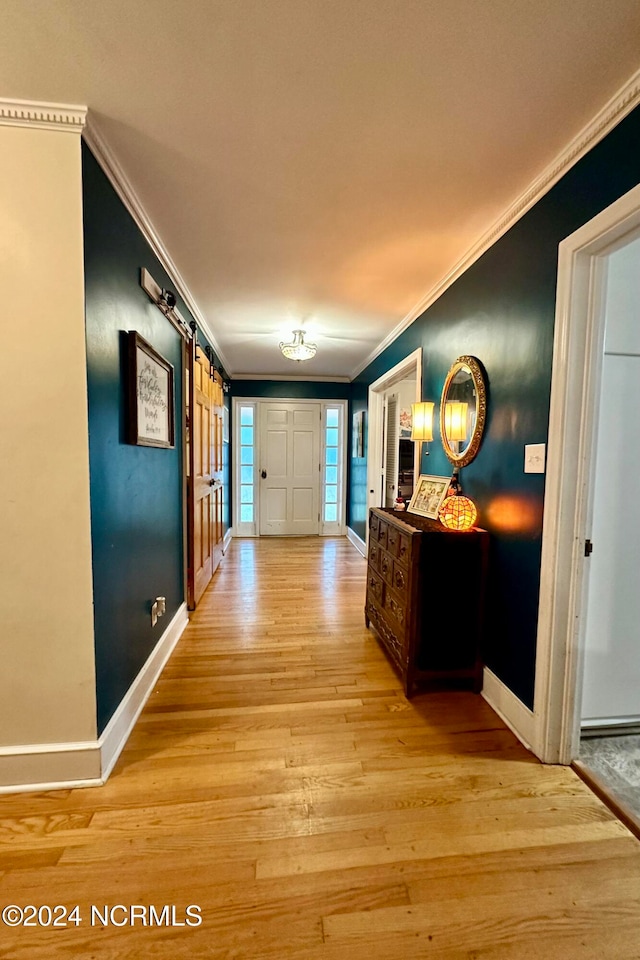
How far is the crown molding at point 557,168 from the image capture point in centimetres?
120

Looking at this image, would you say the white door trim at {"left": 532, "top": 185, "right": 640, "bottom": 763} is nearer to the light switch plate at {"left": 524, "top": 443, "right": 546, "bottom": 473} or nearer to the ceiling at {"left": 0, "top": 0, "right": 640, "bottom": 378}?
the light switch plate at {"left": 524, "top": 443, "right": 546, "bottom": 473}

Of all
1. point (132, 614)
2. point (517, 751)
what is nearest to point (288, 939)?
point (517, 751)

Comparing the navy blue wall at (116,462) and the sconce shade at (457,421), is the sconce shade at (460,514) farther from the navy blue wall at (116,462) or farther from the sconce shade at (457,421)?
the navy blue wall at (116,462)

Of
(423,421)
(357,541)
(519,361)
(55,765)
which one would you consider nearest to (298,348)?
(423,421)

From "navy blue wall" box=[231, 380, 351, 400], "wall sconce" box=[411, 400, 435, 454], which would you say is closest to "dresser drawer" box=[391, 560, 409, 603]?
"wall sconce" box=[411, 400, 435, 454]

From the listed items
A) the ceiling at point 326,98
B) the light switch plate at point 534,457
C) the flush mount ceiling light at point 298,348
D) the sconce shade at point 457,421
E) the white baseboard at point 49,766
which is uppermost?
the ceiling at point 326,98

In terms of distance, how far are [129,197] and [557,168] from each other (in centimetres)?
178

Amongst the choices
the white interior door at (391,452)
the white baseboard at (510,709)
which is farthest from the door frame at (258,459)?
the white baseboard at (510,709)

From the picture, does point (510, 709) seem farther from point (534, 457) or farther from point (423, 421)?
point (423, 421)

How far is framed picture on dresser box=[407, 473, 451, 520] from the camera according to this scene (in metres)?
2.40

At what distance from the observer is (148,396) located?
1.94m

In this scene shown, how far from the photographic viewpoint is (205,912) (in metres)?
1.03

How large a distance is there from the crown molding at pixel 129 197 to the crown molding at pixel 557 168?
5.58ft

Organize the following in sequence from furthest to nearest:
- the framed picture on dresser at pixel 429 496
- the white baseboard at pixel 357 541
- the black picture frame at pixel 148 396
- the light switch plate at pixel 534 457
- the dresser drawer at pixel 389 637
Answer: the white baseboard at pixel 357 541, the framed picture on dresser at pixel 429 496, the dresser drawer at pixel 389 637, the black picture frame at pixel 148 396, the light switch plate at pixel 534 457
